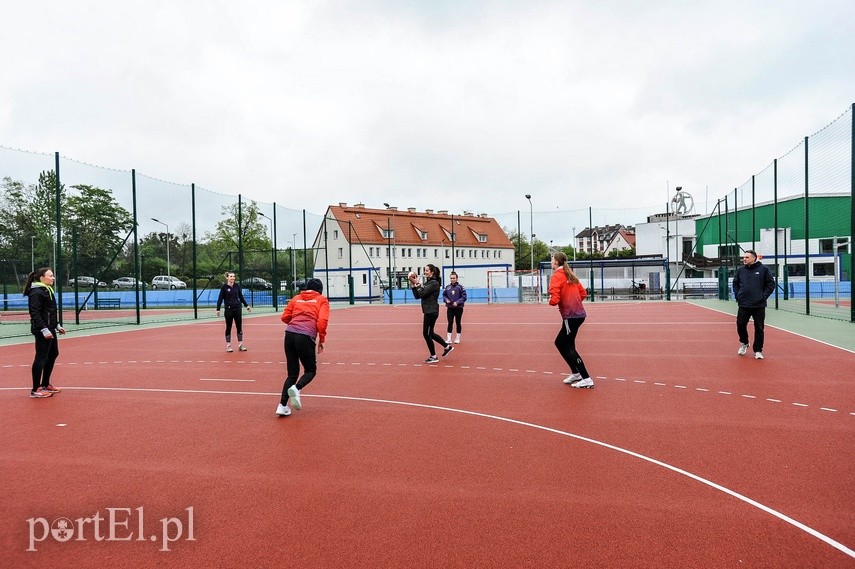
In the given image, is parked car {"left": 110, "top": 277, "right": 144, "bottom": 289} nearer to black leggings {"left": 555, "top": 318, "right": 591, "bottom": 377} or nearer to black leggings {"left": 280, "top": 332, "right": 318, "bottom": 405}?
black leggings {"left": 280, "top": 332, "right": 318, "bottom": 405}

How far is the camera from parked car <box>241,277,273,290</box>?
31.5 metres

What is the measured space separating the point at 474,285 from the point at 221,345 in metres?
32.3

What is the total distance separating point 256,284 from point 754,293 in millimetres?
26459

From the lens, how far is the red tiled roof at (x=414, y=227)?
2255 inches

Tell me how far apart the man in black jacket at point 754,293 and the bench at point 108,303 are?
29.4 m

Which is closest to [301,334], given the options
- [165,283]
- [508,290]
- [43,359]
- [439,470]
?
[439,470]

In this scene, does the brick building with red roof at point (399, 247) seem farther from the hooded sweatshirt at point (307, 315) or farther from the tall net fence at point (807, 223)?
the hooded sweatshirt at point (307, 315)

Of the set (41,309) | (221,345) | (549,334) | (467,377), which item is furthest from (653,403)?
(221,345)

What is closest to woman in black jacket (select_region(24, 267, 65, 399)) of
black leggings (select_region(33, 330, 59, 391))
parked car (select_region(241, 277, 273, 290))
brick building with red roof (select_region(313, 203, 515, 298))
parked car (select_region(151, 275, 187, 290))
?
black leggings (select_region(33, 330, 59, 391))

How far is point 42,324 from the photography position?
7.80m

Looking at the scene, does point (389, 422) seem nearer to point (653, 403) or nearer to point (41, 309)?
point (653, 403)

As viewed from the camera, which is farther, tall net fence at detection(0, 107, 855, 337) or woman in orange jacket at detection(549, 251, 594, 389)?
tall net fence at detection(0, 107, 855, 337)

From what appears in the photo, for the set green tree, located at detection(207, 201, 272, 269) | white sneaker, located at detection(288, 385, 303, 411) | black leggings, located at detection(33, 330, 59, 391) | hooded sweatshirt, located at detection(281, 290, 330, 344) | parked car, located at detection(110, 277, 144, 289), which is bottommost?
white sneaker, located at detection(288, 385, 303, 411)

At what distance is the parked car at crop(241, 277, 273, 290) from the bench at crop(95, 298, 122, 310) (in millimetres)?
6971
